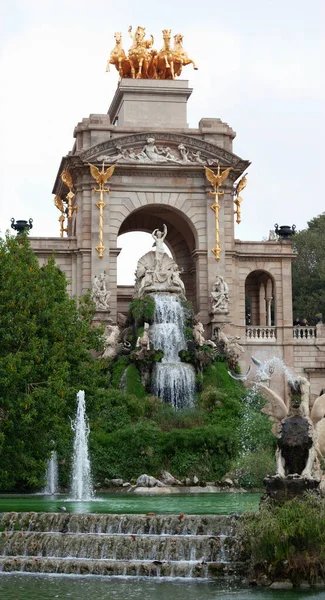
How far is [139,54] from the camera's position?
62.8 meters

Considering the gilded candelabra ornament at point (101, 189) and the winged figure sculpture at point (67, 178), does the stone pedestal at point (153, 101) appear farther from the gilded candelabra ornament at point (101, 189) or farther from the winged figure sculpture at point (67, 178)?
the gilded candelabra ornament at point (101, 189)

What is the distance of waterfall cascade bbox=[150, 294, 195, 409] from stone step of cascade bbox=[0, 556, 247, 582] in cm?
2473

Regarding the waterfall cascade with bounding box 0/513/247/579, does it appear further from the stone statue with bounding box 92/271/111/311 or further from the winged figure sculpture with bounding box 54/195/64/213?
the winged figure sculpture with bounding box 54/195/64/213

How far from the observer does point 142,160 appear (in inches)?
2301

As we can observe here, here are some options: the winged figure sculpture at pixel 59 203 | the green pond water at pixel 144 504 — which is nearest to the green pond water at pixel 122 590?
the green pond water at pixel 144 504

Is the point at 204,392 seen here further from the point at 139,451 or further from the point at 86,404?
the point at 86,404

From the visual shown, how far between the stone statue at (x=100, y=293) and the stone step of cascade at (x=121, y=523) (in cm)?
2822

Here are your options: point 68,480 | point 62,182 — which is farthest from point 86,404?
point 62,182

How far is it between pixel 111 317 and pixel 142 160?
308 inches

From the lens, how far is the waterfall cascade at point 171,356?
5094 cm

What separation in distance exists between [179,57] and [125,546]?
135 feet

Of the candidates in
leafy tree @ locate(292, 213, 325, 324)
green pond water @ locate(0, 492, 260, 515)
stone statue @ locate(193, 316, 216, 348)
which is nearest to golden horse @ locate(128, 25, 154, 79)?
stone statue @ locate(193, 316, 216, 348)

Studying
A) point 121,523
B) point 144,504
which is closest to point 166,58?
point 144,504

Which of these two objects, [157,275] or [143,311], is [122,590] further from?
[157,275]
